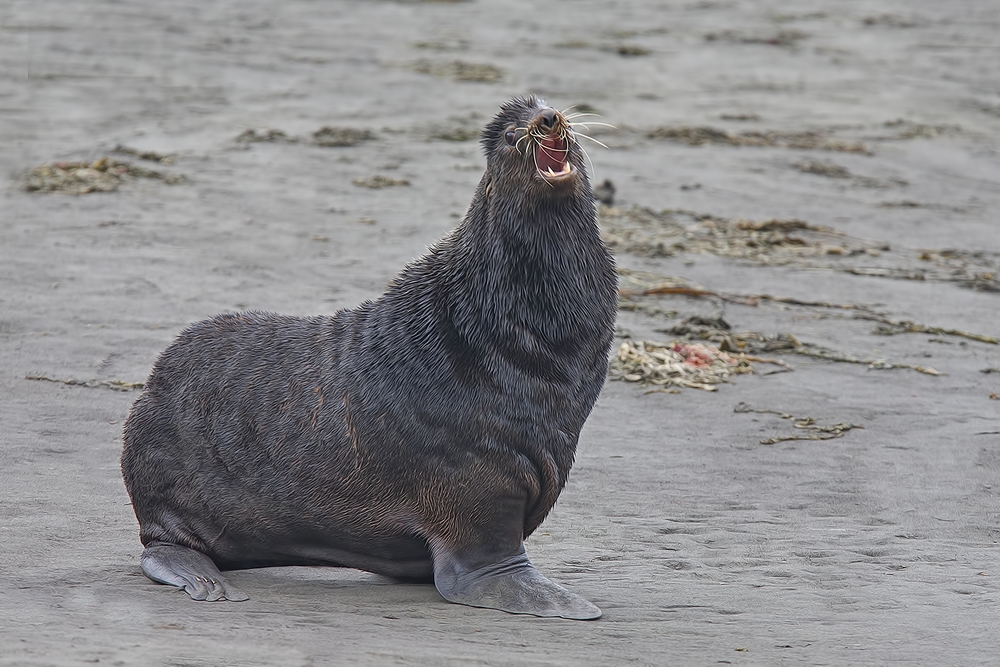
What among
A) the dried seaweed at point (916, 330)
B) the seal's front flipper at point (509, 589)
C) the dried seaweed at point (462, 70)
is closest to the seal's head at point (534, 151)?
the seal's front flipper at point (509, 589)

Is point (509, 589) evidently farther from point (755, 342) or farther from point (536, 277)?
point (755, 342)

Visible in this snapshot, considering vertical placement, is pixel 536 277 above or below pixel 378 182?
above

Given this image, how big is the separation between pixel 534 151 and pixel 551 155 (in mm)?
69

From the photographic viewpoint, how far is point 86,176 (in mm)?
11258

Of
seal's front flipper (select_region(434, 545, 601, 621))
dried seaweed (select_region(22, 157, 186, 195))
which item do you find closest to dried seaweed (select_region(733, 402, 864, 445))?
seal's front flipper (select_region(434, 545, 601, 621))

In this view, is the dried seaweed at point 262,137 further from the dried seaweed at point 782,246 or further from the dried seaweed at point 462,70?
the dried seaweed at point 782,246

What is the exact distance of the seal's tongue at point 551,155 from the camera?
4.66m

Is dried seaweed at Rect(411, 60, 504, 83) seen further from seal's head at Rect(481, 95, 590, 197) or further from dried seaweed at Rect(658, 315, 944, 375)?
seal's head at Rect(481, 95, 590, 197)

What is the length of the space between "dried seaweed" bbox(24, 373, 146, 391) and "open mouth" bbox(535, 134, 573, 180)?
3250 millimetres

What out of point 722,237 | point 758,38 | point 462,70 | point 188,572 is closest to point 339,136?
point 462,70

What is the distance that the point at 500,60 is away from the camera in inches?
651

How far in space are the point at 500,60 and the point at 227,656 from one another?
1329 centimetres

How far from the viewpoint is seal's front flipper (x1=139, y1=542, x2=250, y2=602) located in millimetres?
4629

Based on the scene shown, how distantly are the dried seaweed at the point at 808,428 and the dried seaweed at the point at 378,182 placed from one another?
15.8 feet
